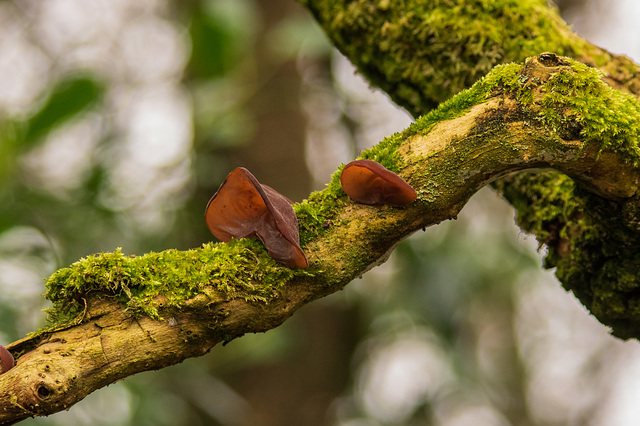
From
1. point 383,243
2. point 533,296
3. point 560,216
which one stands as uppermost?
point 533,296

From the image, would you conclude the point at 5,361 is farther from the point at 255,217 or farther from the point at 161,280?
the point at 255,217

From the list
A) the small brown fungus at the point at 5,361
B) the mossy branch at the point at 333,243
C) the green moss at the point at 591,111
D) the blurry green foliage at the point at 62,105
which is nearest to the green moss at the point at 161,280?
the mossy branch at the point at 333,243

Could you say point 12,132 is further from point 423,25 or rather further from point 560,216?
point 560,216

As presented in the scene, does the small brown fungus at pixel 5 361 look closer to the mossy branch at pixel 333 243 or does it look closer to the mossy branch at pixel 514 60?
the mossy branch at pixel 333 243

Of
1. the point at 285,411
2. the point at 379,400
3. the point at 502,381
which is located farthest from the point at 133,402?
the point at 502,381

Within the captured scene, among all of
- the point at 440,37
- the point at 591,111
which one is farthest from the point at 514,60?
the point at 591,111

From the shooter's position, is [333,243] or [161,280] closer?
[161,280]

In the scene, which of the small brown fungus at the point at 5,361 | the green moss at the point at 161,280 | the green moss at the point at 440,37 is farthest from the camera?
the green moss at the point at 440,37
